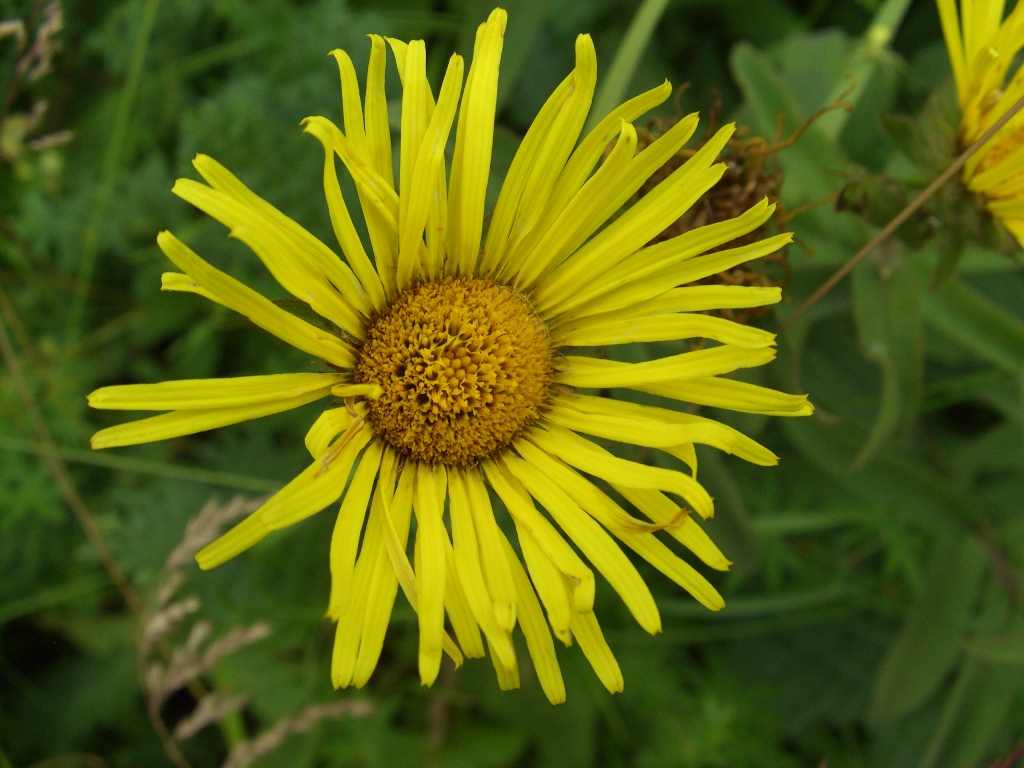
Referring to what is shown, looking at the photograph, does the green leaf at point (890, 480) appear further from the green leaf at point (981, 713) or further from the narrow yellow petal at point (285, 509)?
the narrow yellow petal at point (285, 509)

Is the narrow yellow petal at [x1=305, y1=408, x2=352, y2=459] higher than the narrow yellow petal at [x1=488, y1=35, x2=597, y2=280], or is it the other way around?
the narrow yellow petal at [x1=488, y1=35, x2=597, y2=280]

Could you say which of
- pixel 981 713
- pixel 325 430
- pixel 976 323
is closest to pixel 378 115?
pixel 325 430

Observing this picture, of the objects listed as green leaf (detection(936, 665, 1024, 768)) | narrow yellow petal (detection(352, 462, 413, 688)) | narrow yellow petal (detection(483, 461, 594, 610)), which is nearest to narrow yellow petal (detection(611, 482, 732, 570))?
narrow yellow petal (detection(483, 461, 594, 610))

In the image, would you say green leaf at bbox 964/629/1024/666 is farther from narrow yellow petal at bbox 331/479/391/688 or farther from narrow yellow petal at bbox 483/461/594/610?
narrow yellow petal at bbox 331/479/391/688

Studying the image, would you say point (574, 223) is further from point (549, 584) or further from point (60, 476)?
point (60, 476)

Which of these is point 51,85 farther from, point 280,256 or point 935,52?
point 935,52

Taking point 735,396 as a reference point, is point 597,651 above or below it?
below
